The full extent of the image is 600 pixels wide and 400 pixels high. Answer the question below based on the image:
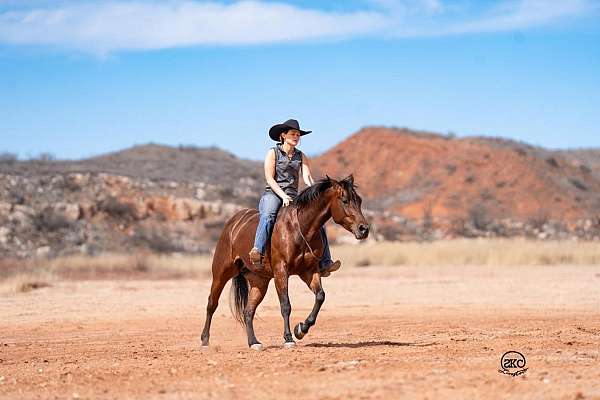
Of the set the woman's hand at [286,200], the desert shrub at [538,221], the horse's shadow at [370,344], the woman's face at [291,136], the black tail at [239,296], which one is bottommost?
the horse's shadow at [370,344]

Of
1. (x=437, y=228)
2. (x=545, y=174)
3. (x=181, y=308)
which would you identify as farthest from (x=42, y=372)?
(x=545, y=174)

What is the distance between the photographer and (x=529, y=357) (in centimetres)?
1045

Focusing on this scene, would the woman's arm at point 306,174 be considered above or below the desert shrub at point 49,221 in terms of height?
above

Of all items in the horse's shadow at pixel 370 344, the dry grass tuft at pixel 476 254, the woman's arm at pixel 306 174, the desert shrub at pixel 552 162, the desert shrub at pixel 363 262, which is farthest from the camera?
the desert shrub at pixel 552 162

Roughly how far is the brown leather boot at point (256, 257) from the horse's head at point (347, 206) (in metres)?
1.06

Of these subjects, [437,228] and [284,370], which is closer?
[284,370]

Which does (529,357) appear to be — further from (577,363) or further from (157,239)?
(157,239)

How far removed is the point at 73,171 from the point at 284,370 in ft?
127

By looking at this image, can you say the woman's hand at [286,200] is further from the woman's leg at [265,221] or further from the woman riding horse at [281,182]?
the woman's leg at [265,221]

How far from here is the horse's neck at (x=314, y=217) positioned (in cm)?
A: 1202

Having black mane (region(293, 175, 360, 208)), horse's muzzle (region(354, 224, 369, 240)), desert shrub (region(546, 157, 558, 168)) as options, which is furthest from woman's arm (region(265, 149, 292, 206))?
desert shrub (region(546, 157, 558, 168))

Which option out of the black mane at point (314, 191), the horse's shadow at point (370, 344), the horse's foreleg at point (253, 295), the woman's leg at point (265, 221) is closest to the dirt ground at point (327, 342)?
the horse's shadow at point (370, 344)

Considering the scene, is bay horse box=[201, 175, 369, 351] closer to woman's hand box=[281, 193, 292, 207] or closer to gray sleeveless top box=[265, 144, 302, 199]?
woman's hand box=[281, 193, 292, 207]

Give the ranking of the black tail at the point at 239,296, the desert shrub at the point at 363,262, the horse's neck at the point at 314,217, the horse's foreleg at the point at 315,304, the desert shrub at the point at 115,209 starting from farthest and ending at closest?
the desert shrub at the point at 115,209 → the desert shrub at the point at 363,262 → the black tail at the point at 239,296 → the horse's neck at the point at 314,217 → the horse's foreleg at the point at 315,304
